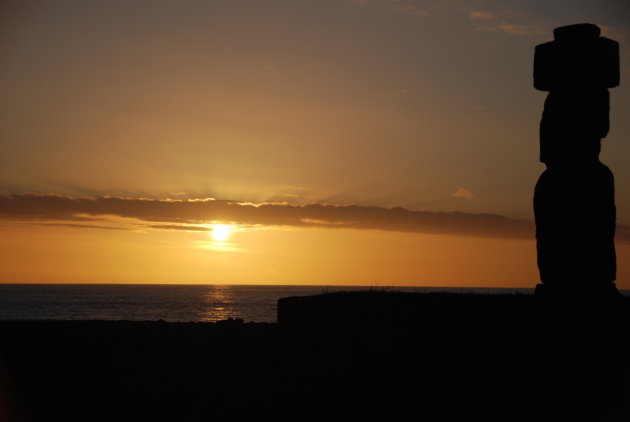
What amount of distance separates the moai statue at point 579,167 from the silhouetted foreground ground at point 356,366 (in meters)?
0.63

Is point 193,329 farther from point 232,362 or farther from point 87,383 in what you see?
point 87,383

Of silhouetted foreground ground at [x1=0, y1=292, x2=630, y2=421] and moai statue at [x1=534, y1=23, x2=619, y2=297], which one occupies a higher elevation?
moai statue at [x1=534, y1=23, x2=619, y2=297]

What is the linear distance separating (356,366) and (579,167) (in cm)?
491

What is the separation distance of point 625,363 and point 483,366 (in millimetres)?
2136

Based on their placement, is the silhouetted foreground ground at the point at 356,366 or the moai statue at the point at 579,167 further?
the moai statue at the point at 579,167

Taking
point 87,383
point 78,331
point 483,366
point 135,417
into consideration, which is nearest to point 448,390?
point 483,366

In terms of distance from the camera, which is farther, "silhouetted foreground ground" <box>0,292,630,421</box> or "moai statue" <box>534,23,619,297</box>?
"moai statue" <box>534,23,619,297</box>

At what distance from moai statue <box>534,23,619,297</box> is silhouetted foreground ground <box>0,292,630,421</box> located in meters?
0.63

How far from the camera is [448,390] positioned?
33.4 ft

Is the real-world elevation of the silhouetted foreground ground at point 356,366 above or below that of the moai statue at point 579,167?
below

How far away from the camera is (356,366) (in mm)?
11516

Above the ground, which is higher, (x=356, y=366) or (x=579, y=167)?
(x=579, y=167)

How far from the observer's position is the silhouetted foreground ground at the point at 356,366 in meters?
9.37

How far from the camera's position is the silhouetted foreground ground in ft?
30.7
